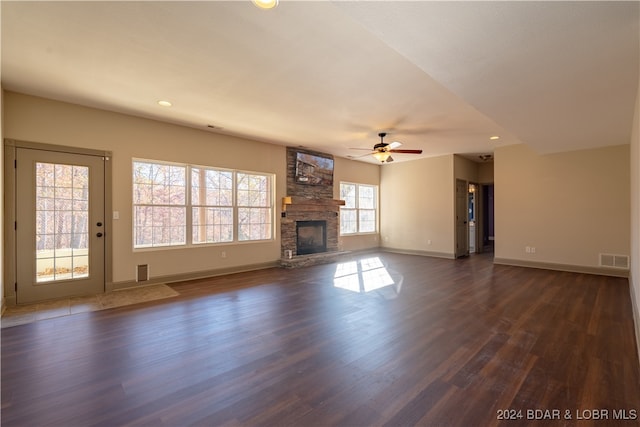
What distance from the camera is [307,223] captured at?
7590 mm

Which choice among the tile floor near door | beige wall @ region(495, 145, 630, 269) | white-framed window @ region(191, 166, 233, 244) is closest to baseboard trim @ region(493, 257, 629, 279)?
beige wall @ region(495, 145, 630, 269)

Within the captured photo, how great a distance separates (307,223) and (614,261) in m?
6.47

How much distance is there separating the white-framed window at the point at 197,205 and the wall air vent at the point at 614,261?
697 centimetres

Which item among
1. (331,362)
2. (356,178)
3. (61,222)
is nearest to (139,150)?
(61,222)

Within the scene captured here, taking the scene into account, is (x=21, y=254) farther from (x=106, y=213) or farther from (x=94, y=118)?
(x=94, y=118)

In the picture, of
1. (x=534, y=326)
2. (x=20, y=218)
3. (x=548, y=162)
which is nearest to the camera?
(x=534, y=326)

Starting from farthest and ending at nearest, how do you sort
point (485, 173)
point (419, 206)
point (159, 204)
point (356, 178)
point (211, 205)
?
point (485, 173), point (356, 178), point (419, 206), point (211, 205), point (159, 204)

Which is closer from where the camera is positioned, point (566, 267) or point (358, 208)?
point (566, 267)

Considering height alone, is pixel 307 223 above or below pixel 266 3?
below

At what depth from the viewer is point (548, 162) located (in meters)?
6.50

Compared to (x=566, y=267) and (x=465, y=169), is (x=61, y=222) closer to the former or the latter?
(x=465, y=169)

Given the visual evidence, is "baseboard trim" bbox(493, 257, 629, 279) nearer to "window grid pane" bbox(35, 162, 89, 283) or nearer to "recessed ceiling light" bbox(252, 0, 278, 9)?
"recessed ceiling light" bbox(252, 0, 278, 9)

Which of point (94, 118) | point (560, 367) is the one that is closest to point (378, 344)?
point (560, 367)

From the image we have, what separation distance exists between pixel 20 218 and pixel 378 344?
4.95m
